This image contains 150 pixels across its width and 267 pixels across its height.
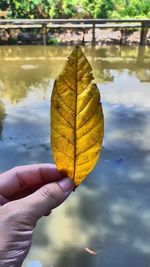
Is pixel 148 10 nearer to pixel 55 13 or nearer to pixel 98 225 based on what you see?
pixel 55 13

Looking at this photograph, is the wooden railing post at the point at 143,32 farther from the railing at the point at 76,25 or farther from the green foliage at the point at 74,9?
the green foliage at the point at 74,9

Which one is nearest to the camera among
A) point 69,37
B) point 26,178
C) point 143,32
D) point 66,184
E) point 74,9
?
point 66,184

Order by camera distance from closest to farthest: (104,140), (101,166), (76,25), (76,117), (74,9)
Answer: (76,117)
(101,166)
(104,140)
(76,25)
(74,9)

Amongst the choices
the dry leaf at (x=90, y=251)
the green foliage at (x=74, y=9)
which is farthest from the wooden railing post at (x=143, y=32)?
the dry leaf at (x=90, y=251)

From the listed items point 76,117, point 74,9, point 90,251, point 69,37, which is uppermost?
point 76,117

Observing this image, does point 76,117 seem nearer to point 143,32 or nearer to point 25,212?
point 25,212

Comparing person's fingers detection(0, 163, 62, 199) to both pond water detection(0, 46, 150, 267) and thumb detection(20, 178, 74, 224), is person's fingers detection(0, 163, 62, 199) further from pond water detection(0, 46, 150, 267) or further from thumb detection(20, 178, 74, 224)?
pond water detection(0, 46, 150, 267)

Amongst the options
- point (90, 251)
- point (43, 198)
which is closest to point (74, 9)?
point (90, 251)
